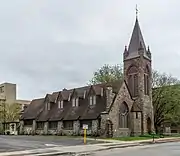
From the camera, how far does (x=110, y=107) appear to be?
42.2 metres

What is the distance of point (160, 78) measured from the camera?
61.8 m

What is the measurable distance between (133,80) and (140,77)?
1.55 metres

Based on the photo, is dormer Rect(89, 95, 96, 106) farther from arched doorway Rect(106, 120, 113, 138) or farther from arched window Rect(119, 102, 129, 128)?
arched doorway Rect(106, 120, 113, 138)

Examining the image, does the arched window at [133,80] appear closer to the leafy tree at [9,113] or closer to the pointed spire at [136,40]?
the pointed spire at [136,40]

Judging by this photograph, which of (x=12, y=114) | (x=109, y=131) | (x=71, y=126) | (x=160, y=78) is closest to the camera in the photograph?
(x=109, y=131)

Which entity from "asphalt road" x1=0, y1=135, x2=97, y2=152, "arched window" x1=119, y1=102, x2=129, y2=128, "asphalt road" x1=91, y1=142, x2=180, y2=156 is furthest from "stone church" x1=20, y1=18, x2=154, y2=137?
"asphalt road" x1=91, y1=142, x2=180, y2=156

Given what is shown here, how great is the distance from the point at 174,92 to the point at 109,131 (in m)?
21.1

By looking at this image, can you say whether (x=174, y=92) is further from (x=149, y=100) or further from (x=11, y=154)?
(x=11, y=154)

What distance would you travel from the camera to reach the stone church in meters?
42.9

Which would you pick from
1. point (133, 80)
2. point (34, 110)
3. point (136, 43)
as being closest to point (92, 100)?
point (133, 80)

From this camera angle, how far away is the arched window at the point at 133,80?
4944cm

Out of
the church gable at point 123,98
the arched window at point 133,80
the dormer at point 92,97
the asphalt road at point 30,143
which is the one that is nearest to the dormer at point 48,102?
the dormer at point 92,97

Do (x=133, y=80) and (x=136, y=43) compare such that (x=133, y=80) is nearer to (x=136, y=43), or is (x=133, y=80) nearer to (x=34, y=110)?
(x=136, y=43)

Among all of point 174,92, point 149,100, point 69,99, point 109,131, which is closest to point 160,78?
point 174,92
